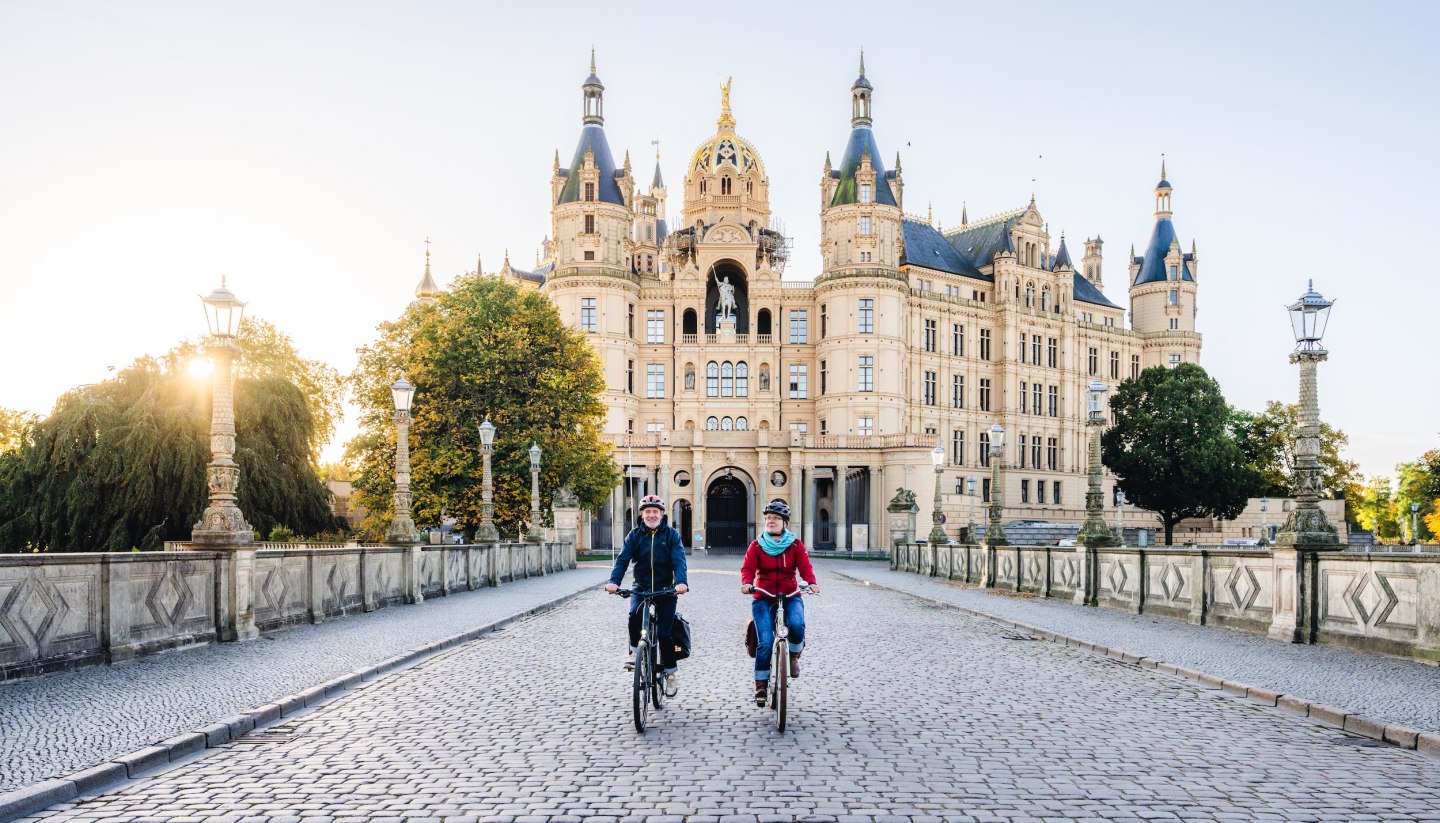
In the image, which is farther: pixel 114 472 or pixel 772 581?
pixel 114 472

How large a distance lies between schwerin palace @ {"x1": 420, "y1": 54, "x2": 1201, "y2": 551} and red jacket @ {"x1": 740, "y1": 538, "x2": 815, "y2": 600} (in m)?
58.3

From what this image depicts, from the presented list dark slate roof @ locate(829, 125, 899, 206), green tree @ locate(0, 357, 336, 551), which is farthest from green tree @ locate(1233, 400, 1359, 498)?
green tree @ locate(0, 357, 336, 551)

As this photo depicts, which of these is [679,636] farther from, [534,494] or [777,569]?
[534,494]

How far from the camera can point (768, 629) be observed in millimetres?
9062

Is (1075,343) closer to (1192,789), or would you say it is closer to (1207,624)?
(1207,624)

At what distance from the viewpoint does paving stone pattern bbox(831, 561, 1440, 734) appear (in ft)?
31.2

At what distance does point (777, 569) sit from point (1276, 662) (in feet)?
21.6

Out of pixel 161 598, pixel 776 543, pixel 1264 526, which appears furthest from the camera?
pixel 1264 526

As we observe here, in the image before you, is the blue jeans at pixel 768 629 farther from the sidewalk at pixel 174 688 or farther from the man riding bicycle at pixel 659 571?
the sidewalk at pixel 174 688

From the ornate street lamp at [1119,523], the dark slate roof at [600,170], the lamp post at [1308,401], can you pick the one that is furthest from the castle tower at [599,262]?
the lamp post at [1308,401]

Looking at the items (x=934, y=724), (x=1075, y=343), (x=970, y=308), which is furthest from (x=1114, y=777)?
(x=1075, y=343)

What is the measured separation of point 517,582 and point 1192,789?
2730 centimetres

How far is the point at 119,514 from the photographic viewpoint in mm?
33312

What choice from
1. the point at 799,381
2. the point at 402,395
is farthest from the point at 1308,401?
the point at 799,381
